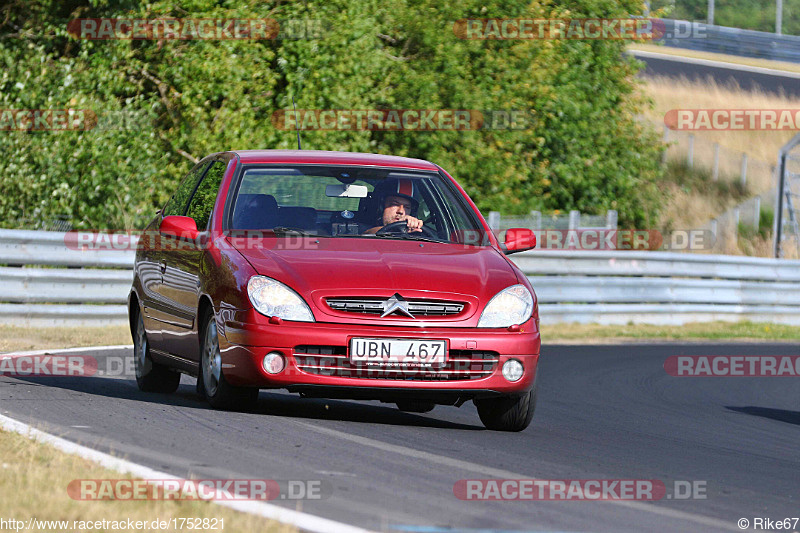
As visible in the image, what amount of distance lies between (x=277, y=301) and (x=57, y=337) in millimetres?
7076

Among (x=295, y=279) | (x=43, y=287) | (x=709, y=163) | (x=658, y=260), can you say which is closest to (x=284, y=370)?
(x=295, y=279)

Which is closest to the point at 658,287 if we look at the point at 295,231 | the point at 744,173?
the point at 295,231

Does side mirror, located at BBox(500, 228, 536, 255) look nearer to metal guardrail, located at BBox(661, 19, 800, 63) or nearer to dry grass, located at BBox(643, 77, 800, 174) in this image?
dry grass, located at BBox(643, 77, 800, 174)

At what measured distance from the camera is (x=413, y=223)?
8695 mm

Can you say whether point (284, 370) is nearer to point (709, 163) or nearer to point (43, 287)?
point (43, 287)

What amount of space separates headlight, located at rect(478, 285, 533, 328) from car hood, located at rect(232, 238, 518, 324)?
0.05 meters

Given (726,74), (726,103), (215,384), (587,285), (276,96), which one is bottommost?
(587,285)

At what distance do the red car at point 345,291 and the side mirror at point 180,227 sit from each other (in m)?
0.01

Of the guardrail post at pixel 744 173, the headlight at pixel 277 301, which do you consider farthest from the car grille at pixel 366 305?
the guardrail post at pixel 744 173

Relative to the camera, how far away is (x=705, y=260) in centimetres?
2150

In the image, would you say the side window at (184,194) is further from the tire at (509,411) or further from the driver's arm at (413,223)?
the tire at (509,411)

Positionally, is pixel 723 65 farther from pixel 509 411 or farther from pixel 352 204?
pixel 509 411

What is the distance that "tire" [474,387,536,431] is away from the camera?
26.6 feet

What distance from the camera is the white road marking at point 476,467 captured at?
5.53 meters
